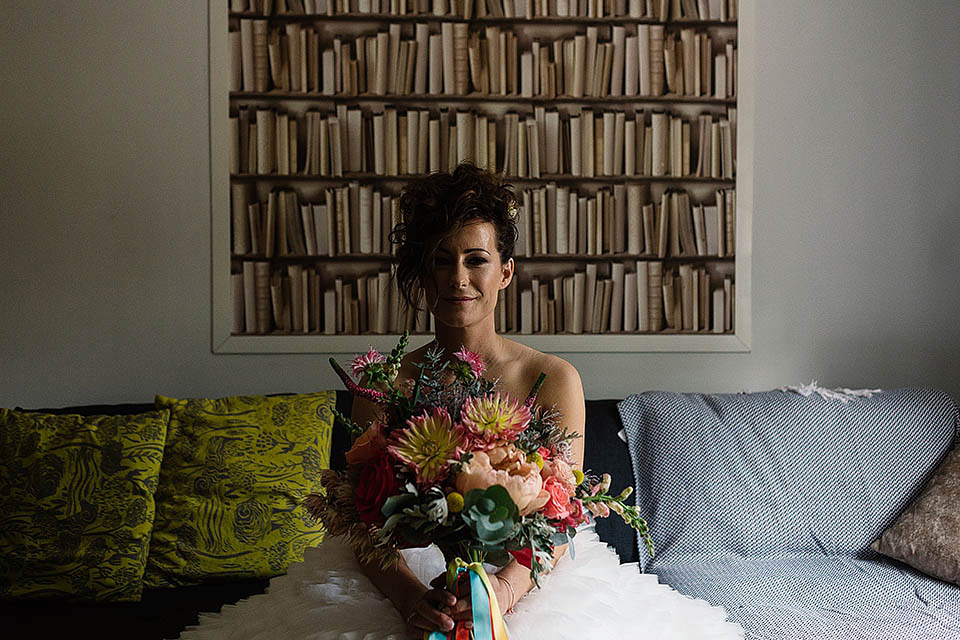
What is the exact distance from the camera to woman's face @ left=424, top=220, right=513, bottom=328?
164 centimetres

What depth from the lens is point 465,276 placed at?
5.38 ft

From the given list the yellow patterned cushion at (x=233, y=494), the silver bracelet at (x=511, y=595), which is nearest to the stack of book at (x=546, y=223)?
the yellow patterned cushion at (x=233, y=494)

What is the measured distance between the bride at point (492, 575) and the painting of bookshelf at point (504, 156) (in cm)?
109

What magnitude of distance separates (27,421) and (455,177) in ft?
4.70

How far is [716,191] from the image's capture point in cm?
296

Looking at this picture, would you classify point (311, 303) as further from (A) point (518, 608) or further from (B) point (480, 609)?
(B) point (480, 609)

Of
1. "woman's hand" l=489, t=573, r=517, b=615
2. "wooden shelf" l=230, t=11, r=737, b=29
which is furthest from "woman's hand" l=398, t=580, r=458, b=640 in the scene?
"wooden shelf" l=230, t=11, r=737, b=29

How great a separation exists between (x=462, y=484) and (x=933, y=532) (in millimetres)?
1698

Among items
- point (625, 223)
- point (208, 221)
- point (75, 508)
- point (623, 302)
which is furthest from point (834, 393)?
point (75, 508)

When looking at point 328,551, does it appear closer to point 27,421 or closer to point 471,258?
point 471,258

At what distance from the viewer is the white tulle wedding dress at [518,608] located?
4.60ft

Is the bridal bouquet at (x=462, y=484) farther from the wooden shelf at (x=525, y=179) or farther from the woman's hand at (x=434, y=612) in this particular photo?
the wooden shelf at (x=525, y=179)

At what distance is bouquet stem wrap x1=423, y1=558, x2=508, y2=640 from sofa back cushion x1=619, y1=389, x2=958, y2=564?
4.02 feet

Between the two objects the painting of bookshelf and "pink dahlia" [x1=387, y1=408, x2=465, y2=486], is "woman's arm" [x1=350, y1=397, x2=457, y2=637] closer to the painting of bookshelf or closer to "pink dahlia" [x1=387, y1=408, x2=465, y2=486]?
"pink dahlia" [x1=387, y1=408, x2=465, y2=486]
